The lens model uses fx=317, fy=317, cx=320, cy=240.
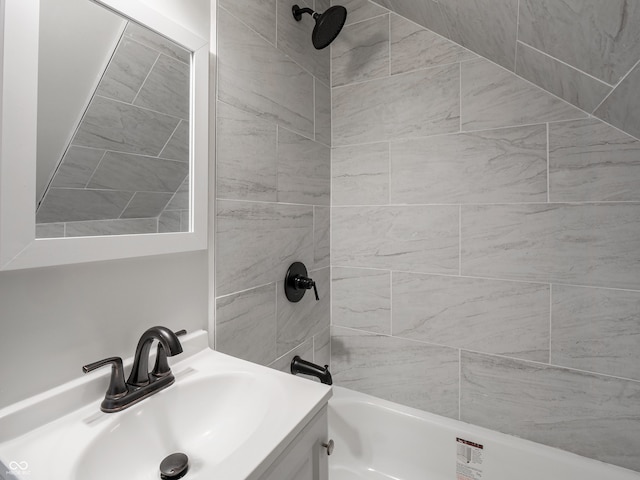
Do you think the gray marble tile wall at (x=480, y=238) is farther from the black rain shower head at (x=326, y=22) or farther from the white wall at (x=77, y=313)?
the white wall at (x=77, y=313)

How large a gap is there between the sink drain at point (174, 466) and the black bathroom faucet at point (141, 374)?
146mm

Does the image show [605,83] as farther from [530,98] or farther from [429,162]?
[429,162]

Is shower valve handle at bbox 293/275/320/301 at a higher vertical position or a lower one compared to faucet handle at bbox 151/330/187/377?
higher

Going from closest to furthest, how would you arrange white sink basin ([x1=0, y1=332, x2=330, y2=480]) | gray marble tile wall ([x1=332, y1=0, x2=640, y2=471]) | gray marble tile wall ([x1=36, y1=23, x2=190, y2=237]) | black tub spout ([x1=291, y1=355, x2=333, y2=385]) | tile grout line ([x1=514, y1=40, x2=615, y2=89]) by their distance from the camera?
1. white sink basin ([x1=0, y1=332, x2=330, y2=480])
2. gray marble tile wall ([x1=36, y1=23, x2=190, y2=237])
3. tile grout line ([x1=514, y1=40, x2=615, y2=89])
4. gray marble tile wall ([x1=332, y1=0, x2=640, y2=471])
5. black tub spout ([x1=291, y1=355, x2=333, y2=385])

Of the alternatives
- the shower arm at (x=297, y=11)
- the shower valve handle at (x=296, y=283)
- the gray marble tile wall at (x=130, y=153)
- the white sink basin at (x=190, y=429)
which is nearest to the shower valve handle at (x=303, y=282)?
the shower valve handle at (x=296, y=283)

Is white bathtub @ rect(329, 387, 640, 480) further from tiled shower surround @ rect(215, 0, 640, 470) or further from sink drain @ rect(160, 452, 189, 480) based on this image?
sink drain @ rect(160, 452, 189, 480)

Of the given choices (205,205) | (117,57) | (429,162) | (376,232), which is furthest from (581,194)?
(117,57)

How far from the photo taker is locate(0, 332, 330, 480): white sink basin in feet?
1.85

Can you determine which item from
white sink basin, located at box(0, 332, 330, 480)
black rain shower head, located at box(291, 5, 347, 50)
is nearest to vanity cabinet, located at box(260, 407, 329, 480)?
white sink basin, located at box(0, 332, 330, 480)

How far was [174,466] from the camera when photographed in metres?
0.68

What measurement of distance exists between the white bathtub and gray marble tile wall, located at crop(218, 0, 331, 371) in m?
0.35

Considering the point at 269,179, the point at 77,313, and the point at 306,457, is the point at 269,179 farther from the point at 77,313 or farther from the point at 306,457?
the point at 306,457

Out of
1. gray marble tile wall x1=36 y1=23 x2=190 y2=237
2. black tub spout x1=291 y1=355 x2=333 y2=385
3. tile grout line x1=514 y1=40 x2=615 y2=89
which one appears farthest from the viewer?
black tub spout x1=291 y1=355 x2=333 y2=385

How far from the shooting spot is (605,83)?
96cm
